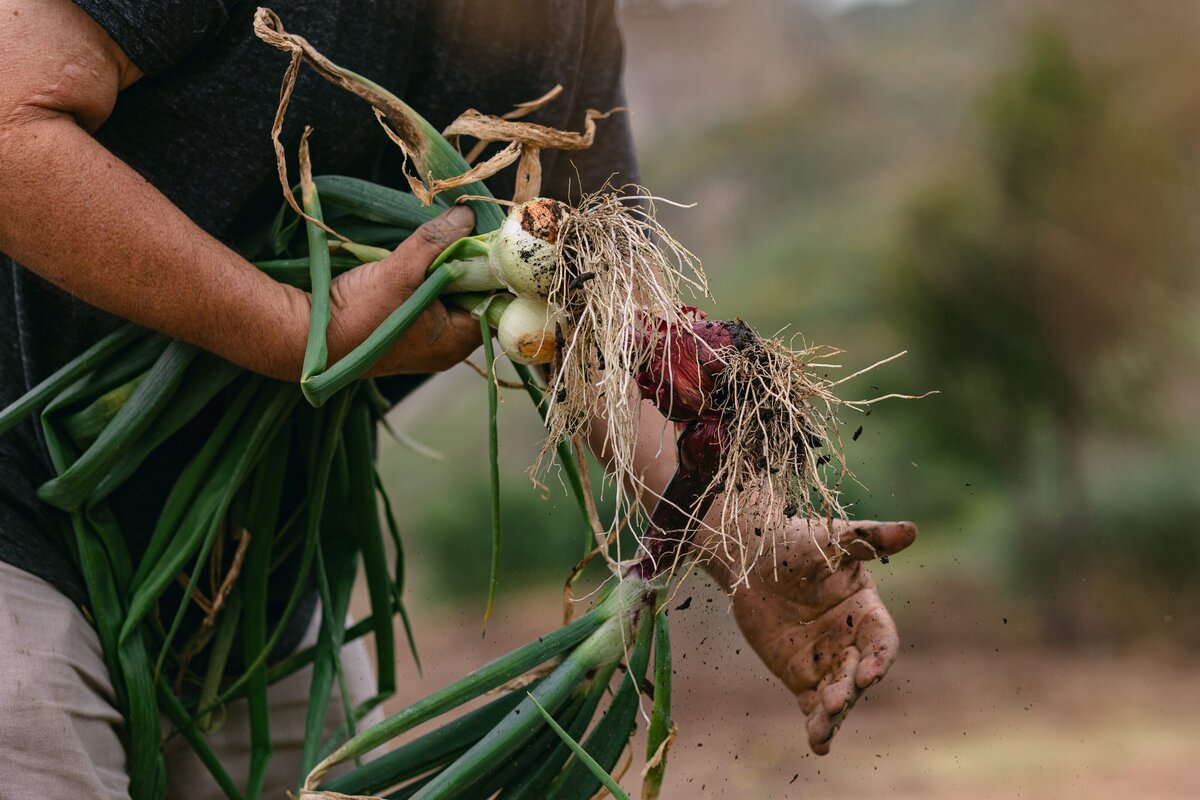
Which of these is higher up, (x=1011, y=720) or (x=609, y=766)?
(x=609, y=766)

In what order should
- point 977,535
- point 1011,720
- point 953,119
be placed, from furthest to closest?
point 953,119 < point 977,535 < point 1011,720

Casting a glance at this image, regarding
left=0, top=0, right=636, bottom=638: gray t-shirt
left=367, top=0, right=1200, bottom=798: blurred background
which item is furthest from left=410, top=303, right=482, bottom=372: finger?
left=367, top=0, right=1200, bottom=798: blurred background

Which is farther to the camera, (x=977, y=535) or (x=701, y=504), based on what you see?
(x=977, y=535)

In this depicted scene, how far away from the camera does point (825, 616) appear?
104cm

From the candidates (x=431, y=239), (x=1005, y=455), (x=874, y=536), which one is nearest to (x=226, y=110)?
(x=431, y=239)

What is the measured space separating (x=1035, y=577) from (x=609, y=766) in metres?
4.84

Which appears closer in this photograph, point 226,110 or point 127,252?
point 127,252

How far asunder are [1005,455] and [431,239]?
17.1ft

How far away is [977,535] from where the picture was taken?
5320 millimetres

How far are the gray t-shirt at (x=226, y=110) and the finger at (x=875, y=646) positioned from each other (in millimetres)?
584

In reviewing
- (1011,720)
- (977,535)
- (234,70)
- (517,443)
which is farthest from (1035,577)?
(234,70)

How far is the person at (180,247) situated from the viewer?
2.80 ft

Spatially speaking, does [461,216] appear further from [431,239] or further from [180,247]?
[180,247]

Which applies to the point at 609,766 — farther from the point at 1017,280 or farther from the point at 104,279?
the point at 1017,280
